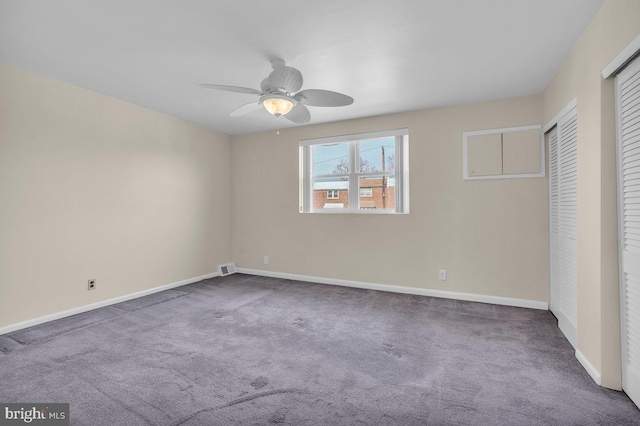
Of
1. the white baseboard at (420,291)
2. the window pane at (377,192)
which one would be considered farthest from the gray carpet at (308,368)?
the window pane at (377,192)

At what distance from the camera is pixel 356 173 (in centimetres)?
452

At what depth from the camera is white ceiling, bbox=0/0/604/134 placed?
1.97 meters

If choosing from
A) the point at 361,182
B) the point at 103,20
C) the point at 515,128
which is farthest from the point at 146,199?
the point at 515,128

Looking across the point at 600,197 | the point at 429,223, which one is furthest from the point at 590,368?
the point at 429,223

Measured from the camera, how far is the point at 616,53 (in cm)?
176

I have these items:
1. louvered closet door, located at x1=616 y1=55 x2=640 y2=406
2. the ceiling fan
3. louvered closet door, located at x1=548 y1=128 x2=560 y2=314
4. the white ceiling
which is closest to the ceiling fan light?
the ceiling fan

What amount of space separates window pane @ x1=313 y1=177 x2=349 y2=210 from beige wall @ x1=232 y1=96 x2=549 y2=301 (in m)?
0.21

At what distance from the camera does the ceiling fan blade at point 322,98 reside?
8.01 ft

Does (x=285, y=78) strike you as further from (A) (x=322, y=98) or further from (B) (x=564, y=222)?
(B) (x=564, y=222)

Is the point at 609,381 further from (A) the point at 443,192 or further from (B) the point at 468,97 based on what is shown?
(B) the point at 468,97

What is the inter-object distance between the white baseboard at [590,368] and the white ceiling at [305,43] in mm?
2391

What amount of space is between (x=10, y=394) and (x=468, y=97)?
4.74 meters

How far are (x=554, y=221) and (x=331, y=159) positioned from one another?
116 inches

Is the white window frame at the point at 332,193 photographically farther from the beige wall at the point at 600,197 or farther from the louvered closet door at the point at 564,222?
the beige wall at the point at 600,197
